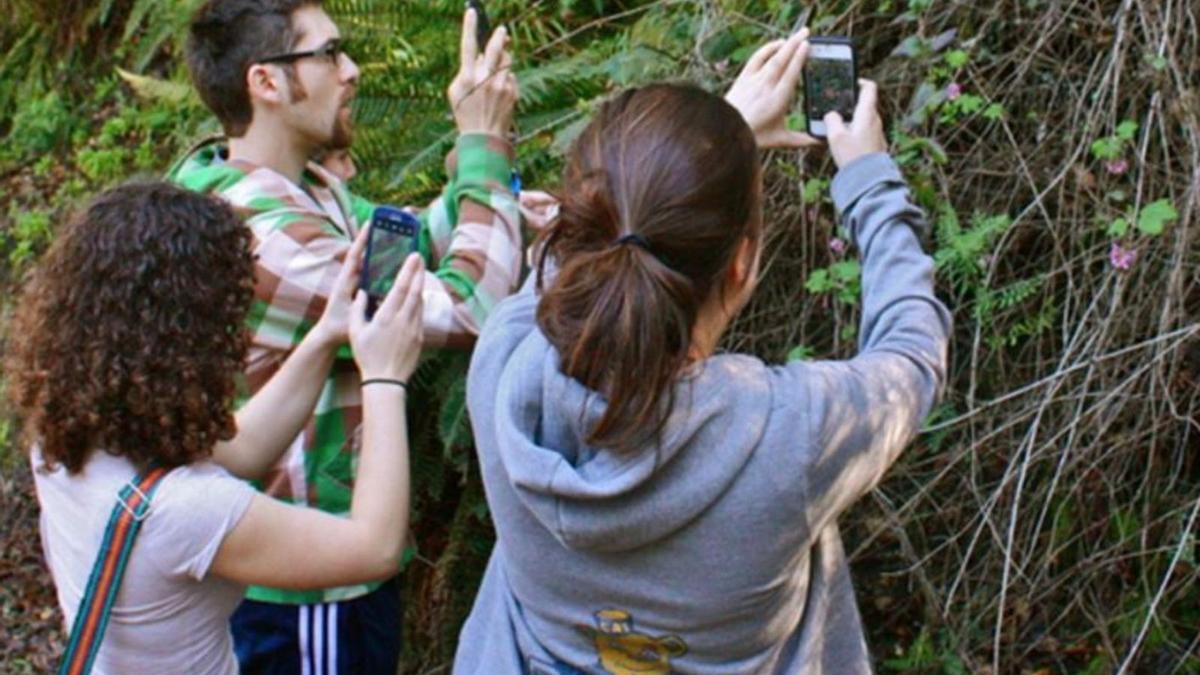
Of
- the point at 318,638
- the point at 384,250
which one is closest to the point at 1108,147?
the point at 384,250

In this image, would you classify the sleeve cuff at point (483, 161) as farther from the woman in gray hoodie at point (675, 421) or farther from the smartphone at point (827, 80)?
the woman in gray hoodie at point (675, 421)

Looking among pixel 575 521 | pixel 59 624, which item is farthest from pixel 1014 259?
pixel 59 624

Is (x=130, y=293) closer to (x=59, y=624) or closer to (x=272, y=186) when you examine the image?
(x=272, y=186)

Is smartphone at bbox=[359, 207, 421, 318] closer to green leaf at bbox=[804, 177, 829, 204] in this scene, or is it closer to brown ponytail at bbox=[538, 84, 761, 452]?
brown ponytail at bbox=[538, 84, 761, 452]

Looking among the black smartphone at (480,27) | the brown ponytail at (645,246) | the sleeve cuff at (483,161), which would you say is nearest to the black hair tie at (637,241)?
the brown ponytail at (645,246)

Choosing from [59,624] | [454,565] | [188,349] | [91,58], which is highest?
[188,349]

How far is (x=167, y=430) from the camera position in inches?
95.2

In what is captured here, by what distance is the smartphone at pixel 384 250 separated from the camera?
2.72 metres

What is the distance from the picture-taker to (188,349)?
2457 mm

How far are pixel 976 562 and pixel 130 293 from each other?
86.9 inches

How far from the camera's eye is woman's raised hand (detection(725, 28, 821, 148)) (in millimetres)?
2414

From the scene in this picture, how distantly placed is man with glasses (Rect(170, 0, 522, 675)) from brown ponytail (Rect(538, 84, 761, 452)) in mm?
931

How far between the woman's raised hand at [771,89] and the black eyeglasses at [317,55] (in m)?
1.10

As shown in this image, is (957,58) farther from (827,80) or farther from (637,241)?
(637,241)
